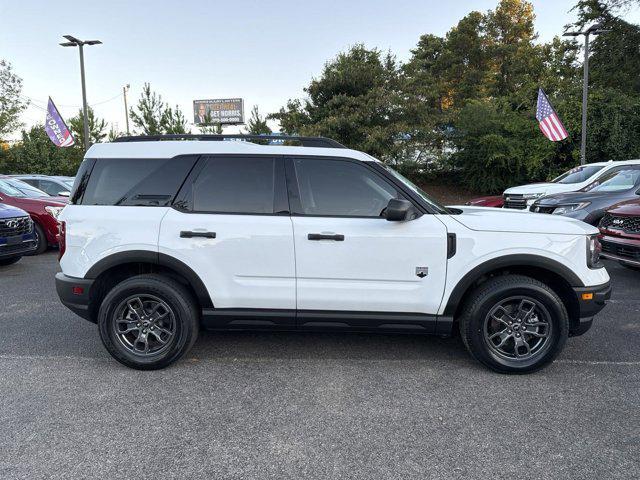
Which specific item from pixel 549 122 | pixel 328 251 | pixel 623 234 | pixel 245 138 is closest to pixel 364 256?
pixel 328 251

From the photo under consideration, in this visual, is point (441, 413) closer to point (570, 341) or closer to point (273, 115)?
point (570, 341)

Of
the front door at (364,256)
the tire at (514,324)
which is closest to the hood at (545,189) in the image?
the tire at (514,324)

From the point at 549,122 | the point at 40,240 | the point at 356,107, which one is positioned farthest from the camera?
the point at 356,107

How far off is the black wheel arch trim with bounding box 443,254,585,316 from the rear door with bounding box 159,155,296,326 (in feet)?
4.30

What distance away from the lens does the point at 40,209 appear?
9430 mm

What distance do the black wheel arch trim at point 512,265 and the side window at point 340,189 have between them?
84cm

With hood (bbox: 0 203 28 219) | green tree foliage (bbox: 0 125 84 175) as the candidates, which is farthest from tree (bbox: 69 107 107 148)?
hood (bbox: 0 203 28 219)

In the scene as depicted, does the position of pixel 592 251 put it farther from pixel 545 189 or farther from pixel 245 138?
pixel 545 189

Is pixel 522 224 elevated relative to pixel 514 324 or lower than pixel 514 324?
elevated

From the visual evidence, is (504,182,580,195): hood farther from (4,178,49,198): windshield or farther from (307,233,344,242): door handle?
(4,178,49,198): windshield

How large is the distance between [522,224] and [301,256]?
1751 mm

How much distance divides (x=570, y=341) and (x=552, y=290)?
3.79 feet

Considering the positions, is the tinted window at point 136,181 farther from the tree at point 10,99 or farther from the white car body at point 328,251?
the tree at point 10,99

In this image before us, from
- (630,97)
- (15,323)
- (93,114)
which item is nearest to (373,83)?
(630,97)
